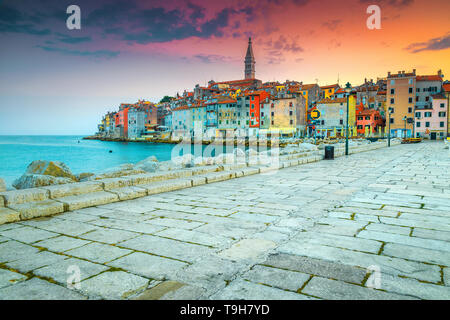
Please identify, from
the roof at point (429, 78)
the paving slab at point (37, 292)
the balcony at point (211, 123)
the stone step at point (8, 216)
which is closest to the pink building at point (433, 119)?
the roof at point (429, 78)

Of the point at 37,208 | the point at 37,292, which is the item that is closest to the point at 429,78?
the point at 37,208

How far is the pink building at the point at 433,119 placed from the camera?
58.0 metres

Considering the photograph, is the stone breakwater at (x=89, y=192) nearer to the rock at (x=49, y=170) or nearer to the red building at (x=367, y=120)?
the rock at (x=49, y=170)

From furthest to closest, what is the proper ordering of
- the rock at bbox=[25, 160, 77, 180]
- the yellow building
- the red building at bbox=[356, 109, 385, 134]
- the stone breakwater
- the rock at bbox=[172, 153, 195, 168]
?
1. the yellow building
2. the red building at bbox=[356, 109, 385, 134]
3. the rock at bbox=[172, 153, 195, 168]
4. the rock at bbox=[25, 160, 77, 180]
5. the stone breakwater

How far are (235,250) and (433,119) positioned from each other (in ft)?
229

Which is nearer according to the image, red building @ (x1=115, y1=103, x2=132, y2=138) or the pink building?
the pink building

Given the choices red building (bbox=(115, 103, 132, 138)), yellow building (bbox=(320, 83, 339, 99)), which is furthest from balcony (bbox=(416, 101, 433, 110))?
red building (bbox=(115, 103, 132, 138))

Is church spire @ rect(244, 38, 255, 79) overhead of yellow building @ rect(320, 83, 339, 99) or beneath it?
overhead

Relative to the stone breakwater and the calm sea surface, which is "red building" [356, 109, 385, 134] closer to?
the calm sea surface

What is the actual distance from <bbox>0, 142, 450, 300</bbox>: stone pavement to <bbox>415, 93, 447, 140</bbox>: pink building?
6497cm

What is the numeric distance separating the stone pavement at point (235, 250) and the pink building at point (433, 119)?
65.0 m

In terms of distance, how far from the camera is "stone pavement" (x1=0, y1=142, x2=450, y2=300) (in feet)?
8.22
